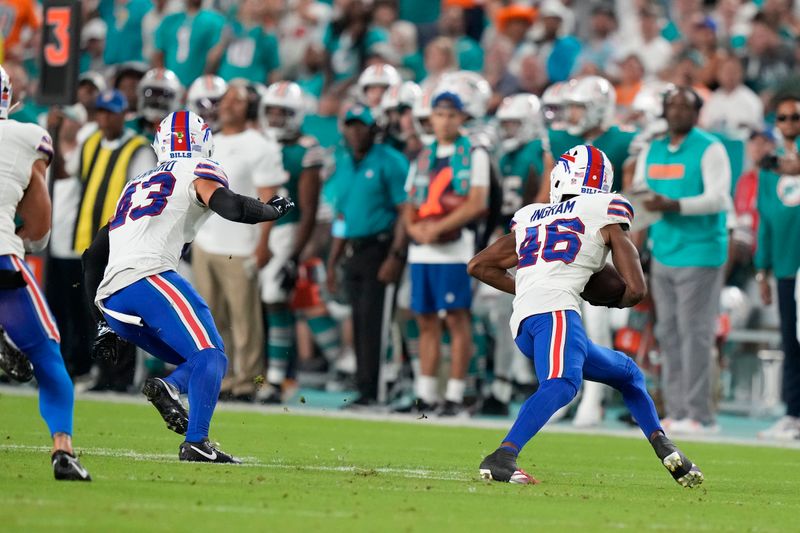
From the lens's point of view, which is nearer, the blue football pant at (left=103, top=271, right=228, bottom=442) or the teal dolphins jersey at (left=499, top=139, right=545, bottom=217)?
the blue football pant at (left=103, top=271, right=228, bottom=442)

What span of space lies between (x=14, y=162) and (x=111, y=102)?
22.2 feet

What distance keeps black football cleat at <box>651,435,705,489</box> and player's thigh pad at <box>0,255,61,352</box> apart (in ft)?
10.5

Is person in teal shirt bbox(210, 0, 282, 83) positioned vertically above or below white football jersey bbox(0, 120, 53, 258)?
above

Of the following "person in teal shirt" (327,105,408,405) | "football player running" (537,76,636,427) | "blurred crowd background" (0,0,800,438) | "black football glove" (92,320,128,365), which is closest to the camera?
"black football glove" (92,320,128,365)

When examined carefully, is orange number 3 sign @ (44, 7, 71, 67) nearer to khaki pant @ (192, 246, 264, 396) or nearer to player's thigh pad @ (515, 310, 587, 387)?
khaki pant @ (192, 246, 264, 396)

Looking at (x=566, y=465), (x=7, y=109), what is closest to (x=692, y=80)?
(x=566, y=465)

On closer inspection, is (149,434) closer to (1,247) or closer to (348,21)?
(1,247)

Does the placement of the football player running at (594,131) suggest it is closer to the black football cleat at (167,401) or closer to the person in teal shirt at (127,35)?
the black football cleat at (167,401)

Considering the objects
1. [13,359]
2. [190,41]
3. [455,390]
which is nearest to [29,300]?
[13,359]

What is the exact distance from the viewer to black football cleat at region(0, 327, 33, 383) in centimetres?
684

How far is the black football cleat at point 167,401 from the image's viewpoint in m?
8.06

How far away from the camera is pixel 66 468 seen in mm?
6793

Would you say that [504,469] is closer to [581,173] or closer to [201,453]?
[201,453]

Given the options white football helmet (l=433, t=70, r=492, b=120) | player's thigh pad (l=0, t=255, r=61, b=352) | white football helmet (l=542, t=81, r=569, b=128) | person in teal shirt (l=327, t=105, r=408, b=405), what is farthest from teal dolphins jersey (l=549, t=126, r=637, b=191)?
player's thigh pad (l=0, t=255, r=61, b=352)
